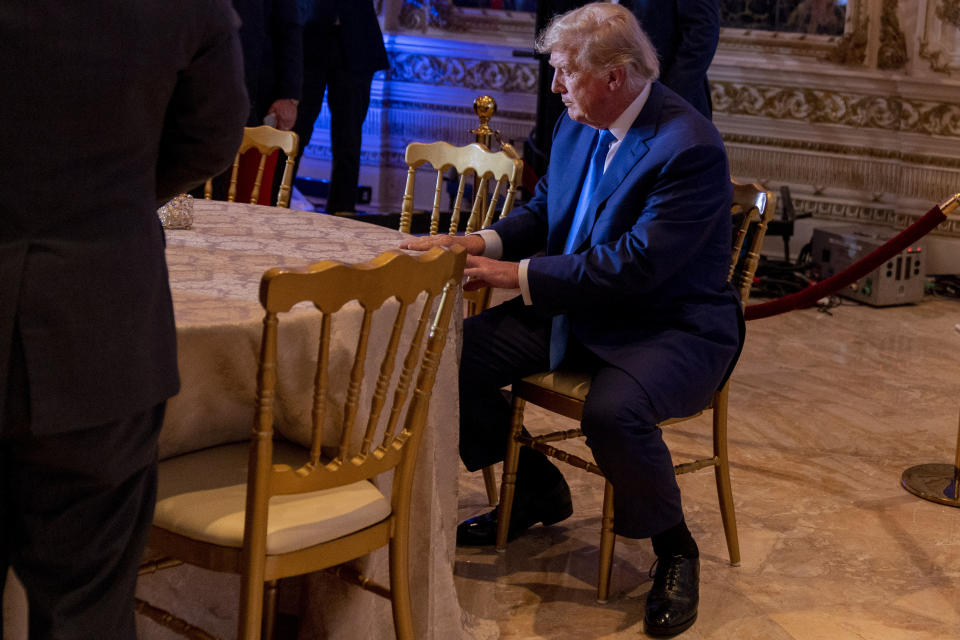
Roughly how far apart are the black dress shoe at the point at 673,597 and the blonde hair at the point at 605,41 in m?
1.12

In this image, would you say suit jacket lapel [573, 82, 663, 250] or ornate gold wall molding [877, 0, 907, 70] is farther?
ornate gold wall molding [877, 0, 907, 70]

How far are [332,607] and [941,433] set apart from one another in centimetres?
252

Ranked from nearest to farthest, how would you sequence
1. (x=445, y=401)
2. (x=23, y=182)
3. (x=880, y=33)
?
1. (x=23, y=182)
2. (x=445, y=401)
3. (x=880, y=33)

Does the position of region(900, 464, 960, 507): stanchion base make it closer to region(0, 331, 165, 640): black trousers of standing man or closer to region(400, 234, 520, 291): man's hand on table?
region(400, 234, 520, 291): man's hand on table

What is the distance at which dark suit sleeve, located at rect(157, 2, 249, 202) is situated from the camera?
1.43 metres

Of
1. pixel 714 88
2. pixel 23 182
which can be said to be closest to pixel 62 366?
pixel 23 182

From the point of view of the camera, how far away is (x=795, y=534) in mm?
3080

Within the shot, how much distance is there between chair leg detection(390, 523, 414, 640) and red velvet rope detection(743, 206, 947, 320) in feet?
5.53

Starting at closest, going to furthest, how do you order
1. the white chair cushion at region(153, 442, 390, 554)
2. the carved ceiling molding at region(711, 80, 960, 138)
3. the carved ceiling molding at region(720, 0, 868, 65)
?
the white chair cushion at region(153, 442, 390, 554), the carved ceiling molding at region(711, 80, 960, 138), the carved ceiling molding at region(720, 0, 868, 65)

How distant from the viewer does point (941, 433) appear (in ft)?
12.8

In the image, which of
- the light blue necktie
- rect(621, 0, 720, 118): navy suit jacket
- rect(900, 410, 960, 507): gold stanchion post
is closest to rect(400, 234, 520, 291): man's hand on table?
the light blue necktie

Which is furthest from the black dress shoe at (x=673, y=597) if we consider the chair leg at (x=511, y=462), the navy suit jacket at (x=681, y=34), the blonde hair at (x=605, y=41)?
the navy suit jacket at (x=681, y=34)

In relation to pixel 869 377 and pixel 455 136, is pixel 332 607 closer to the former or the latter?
pixel 869 377

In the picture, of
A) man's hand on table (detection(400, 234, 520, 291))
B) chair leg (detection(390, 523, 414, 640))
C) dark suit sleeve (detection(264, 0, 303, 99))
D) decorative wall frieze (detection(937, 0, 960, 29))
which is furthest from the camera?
decorative wall frieze (detection(937, 0, 960, 29))
